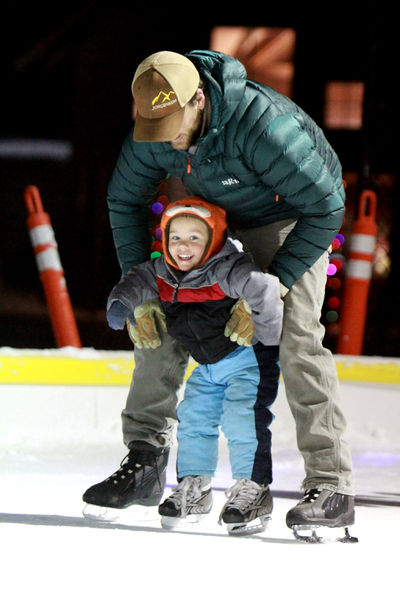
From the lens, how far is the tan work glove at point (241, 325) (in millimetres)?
2459

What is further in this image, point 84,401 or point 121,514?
point 84,401

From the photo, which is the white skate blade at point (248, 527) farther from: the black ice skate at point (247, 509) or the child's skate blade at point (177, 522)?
the child's skate blade at point (177, 522)

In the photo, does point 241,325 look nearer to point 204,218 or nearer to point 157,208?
point 204,218

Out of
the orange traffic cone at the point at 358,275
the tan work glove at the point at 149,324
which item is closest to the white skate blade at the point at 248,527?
the tan work glove at the point at 149,324

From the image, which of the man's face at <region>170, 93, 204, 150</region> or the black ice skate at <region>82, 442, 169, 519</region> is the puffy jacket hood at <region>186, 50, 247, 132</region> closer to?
the man's face at <region>170, 93, 204, 150</region>

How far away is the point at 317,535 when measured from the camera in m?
2.38

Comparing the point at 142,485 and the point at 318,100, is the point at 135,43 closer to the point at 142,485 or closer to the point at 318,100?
the point at 318,100

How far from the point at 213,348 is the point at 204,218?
34 cm

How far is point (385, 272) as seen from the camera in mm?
7984

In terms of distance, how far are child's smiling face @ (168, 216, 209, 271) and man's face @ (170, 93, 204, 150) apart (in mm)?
190

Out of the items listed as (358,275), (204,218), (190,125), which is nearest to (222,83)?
(190,125)

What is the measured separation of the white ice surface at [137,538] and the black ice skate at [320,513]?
5cm

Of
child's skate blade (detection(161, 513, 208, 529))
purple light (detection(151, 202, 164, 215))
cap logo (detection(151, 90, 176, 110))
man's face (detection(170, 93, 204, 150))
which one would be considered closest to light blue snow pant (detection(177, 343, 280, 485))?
child's skate blade (detection(161, 513, 208, 529))

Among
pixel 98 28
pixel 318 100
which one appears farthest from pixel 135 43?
pixel 318 100
